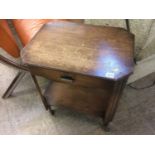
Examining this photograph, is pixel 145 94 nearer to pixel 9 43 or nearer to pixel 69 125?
pixel 69 125

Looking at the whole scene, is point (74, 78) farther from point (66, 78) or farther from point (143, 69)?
point (143, 69)

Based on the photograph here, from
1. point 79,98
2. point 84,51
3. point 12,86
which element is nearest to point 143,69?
point 79,98

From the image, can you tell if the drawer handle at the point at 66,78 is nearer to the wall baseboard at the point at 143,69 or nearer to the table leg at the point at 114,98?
the table leg at the point at 114,98

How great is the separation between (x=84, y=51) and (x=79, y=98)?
41 cm

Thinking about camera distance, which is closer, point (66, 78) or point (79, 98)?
point (66, 78)

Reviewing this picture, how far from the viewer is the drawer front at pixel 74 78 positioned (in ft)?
2.34

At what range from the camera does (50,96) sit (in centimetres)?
111

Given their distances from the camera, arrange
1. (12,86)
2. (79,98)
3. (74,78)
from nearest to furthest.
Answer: (74,78) < (79,98) < (12,86)

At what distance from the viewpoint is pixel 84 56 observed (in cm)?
74

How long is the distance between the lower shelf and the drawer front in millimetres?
318

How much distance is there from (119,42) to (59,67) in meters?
0.32

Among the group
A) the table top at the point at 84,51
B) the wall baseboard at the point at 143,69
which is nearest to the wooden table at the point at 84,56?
the table top at the point at 84,51
